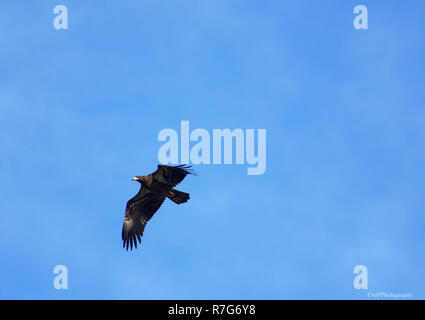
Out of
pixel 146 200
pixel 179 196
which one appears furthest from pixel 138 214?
pixel 179 196

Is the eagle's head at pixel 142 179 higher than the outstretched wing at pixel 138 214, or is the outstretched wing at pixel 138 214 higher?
the eagle's head at pixel 142 179

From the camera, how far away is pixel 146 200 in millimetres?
32938

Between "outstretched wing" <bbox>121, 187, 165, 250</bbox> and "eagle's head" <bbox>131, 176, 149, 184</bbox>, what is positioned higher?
"eagle's head" <bbox>131, 176, 149, 184</bbox>

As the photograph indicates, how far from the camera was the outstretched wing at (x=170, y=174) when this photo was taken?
3038 centimetres

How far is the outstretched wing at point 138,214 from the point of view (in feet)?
108

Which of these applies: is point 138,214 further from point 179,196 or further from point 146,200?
point 179,196

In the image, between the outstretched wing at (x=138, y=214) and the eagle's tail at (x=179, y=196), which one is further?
the outstretched wing at (x=138, y=214)

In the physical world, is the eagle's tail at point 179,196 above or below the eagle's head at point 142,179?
below

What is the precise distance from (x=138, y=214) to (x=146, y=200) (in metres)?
0.67

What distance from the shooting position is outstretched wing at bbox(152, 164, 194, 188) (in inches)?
1196
